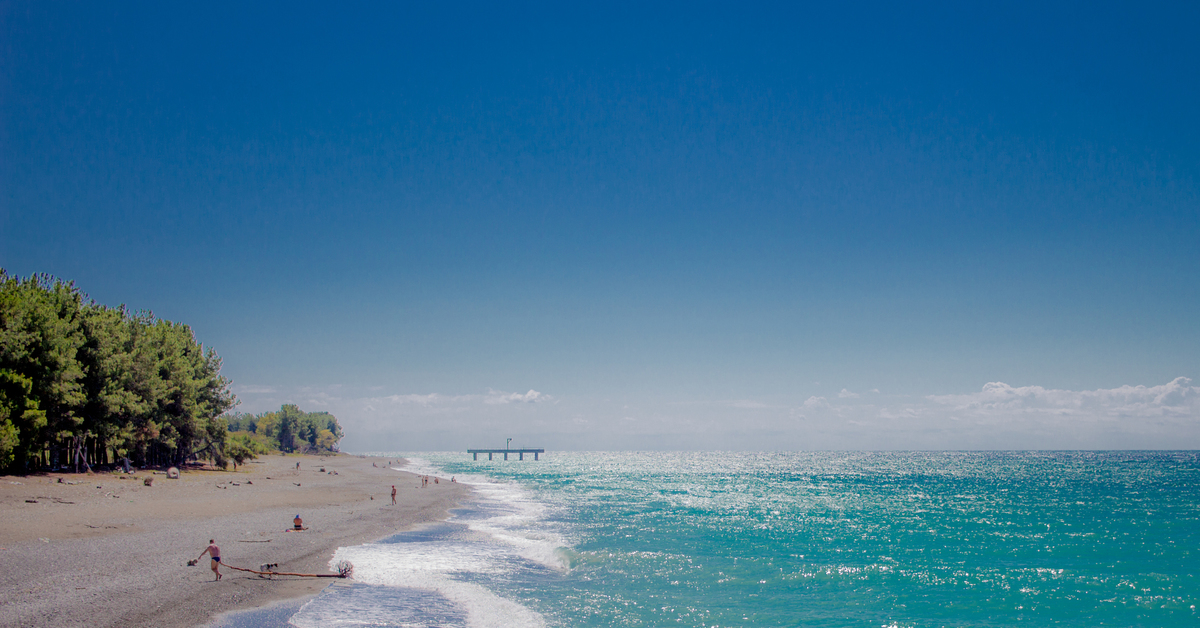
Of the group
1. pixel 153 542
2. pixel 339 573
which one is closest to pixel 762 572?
pixel 339 573

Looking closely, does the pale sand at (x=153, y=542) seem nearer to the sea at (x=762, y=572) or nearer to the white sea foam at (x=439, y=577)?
the white sea foam at (x=439, y=577)

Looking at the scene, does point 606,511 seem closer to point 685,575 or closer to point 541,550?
point 541,550

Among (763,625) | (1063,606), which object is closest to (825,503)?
(1063,606)

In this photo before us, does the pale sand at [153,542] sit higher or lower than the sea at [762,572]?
higher

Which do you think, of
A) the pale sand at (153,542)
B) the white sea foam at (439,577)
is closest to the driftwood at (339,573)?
the pale sand at (153,542)

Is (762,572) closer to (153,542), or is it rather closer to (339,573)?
(339,573)

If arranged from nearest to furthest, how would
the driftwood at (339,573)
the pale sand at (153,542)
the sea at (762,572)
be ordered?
the pale sand at (153,542) < the sea at (762,572) < the driftwood at (339,573)

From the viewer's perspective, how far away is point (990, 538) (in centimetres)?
4347

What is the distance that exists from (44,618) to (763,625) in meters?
21.2

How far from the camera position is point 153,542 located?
27.1 meters

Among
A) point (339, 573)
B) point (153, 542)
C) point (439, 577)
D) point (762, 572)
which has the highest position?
point (153, 542)

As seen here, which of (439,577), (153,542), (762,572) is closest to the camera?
(439,577)

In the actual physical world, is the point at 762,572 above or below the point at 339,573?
below

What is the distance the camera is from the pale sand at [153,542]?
17.8 meters
